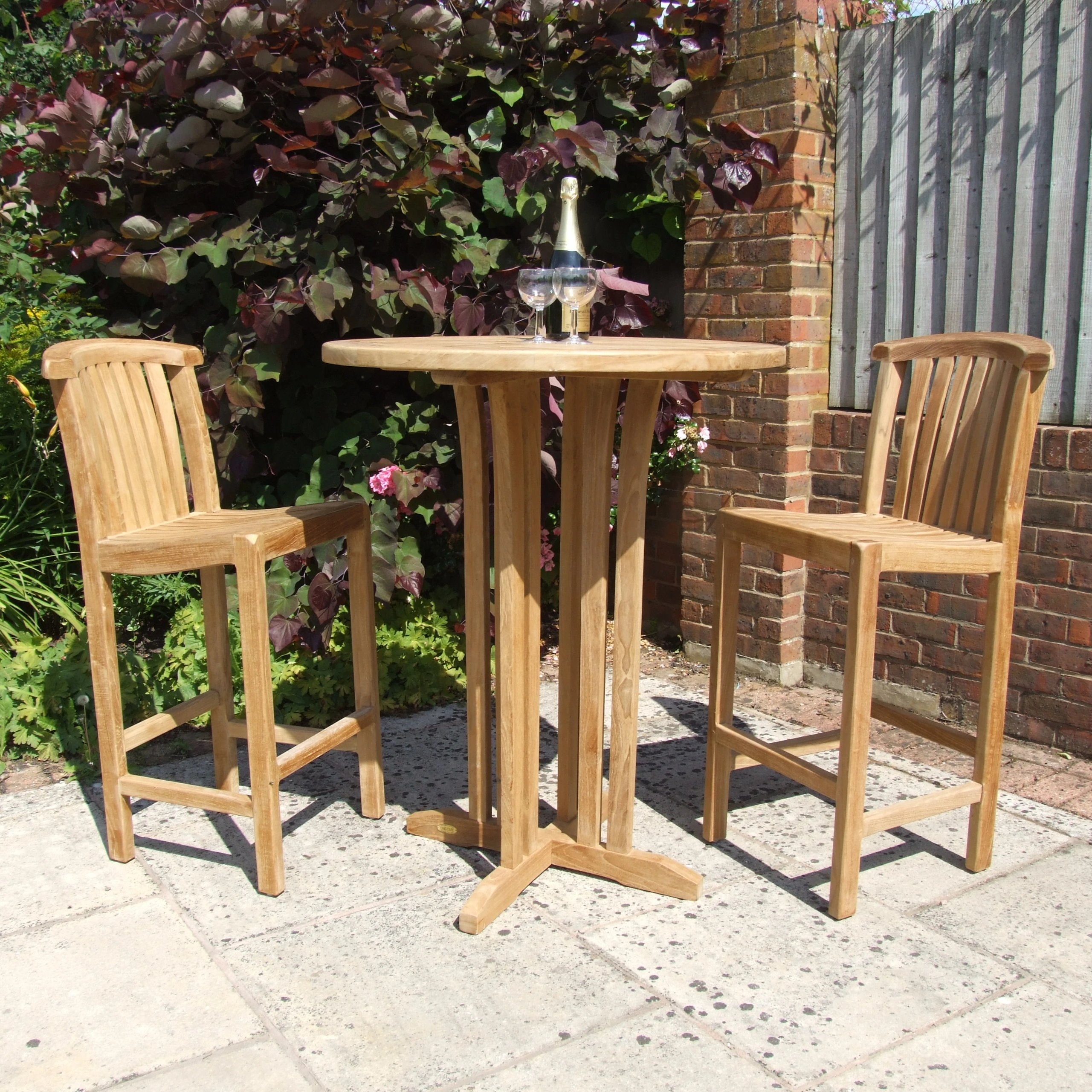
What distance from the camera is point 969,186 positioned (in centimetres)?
327

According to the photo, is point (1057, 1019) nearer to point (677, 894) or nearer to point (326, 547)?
point (677, 894)

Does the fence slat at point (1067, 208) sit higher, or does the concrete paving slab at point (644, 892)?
the fence slat at point (1067, 208)

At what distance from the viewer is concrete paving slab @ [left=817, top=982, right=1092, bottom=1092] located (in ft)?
6.04

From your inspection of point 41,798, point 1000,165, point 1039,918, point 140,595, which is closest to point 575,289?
point 1000,165

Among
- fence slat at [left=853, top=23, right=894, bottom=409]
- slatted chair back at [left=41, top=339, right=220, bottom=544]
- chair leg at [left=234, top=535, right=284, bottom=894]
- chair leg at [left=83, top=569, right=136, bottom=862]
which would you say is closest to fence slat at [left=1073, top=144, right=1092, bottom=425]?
fence slat at [left=853, top=23, right=894, bottom=409]

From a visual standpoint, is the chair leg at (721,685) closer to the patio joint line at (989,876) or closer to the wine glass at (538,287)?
the patio joint line at (989,876)

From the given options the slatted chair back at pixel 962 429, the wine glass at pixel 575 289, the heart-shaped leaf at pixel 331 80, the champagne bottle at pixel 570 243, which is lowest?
the slatted chair back at pixel 962 429

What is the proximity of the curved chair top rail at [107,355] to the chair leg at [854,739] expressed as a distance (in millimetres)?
1665

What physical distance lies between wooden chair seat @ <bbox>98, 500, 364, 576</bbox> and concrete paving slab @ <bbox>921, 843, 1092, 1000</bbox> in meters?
1.56

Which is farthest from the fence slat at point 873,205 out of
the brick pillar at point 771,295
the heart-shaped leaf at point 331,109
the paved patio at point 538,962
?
the heart-shaped leaf at point 331,109

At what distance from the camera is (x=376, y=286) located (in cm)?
346

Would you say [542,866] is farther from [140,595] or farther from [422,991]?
[140,595]

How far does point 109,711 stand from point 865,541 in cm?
170

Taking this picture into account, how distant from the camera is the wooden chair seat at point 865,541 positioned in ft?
7.67
